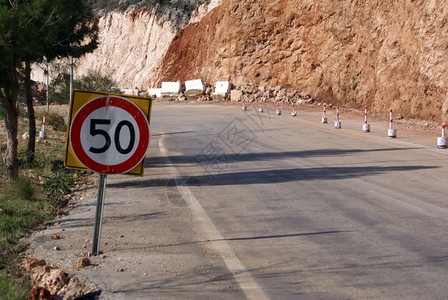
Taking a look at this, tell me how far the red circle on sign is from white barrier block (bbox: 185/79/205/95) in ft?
172

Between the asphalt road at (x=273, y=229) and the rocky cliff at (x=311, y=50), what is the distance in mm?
17017

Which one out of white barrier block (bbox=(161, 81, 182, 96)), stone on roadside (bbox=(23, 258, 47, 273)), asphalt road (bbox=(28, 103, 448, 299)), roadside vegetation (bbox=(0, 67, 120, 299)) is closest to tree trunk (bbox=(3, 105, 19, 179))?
roadside vegetation (bbox=(0, 67, 120, 299))

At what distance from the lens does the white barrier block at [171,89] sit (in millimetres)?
62156

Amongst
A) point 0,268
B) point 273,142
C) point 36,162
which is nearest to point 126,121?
point 0,268

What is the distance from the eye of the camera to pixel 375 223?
8398 millimetres

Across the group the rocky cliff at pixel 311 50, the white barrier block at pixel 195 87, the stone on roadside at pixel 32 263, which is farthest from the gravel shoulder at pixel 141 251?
the white barrier block at pixel 195 87

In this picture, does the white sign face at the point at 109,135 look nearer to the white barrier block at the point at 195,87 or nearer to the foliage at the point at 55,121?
the foliage at the point at 55,121

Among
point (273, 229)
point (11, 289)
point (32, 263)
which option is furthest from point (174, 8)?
point (11, 289)

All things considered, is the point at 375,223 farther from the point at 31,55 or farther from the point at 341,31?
the point at 341,31

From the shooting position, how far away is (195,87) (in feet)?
196

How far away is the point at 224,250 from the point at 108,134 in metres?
1.92

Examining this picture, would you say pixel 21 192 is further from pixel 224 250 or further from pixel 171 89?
pixel 171 89

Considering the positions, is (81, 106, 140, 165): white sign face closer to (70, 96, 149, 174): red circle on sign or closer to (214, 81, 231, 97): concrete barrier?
(70, 96, 149, 174): red circle on sign

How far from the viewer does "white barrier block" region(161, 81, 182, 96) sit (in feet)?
204
